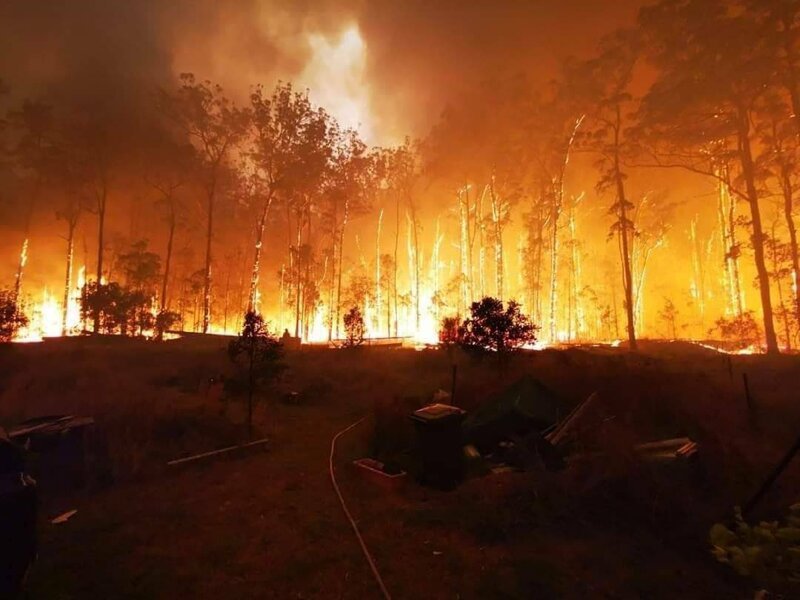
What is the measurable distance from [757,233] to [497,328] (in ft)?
63.5

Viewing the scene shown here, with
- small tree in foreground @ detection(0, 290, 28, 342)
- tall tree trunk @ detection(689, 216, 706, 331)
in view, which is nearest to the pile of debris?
small tree in foreground @ detection(0, 290, 28, 342)

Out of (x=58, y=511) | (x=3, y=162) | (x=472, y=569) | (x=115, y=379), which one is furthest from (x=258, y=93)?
(x=472, y=569)

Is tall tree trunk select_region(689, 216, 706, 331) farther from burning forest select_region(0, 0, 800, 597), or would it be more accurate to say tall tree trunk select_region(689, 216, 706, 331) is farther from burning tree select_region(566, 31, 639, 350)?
burning tree select_region(566, 31, 639, 350)

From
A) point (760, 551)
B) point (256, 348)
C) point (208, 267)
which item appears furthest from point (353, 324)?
point (760, 551)

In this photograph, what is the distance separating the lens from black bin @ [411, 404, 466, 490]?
312 inches

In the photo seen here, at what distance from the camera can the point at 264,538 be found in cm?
611

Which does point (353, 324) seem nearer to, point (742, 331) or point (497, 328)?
point (497, 328)

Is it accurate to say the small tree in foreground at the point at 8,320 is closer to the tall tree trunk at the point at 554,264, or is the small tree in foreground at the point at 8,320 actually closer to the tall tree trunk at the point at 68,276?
the tall tree trunk at the point at 68,276

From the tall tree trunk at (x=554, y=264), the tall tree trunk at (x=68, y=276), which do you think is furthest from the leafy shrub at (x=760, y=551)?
the tall tree trunk at (x=68, y=276)

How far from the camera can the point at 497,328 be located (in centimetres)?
1519

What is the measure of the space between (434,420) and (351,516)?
2.12 m

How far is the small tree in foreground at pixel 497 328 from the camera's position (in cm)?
1516

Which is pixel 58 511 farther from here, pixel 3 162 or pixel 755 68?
pixel 3 162

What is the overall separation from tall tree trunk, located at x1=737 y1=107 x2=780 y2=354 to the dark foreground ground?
13617 millimetres
